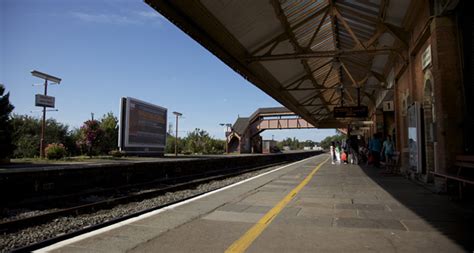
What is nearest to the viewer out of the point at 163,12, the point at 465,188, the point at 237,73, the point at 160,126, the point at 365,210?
the point at 365,210

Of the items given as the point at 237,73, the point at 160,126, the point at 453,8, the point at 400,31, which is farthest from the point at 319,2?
the point at 160,126

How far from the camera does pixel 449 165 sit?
24.5 feet

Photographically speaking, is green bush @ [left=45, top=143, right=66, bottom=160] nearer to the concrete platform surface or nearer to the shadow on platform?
the concrete platform surface

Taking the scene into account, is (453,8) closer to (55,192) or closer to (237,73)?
(237,73)

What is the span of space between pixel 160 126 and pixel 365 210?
35264mm

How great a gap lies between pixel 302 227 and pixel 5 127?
78.4 feet

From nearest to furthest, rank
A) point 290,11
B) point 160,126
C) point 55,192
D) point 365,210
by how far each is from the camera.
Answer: point 365,210
point 55,192
point 290,11
point 160,126

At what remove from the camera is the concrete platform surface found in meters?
4.14

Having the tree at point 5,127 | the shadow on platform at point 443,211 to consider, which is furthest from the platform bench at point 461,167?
the tree at point 5,127

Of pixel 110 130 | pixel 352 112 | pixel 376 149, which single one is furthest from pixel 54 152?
pixel 376 149

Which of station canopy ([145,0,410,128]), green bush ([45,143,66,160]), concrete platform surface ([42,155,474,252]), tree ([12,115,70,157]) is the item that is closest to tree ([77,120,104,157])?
green bush ([45,143,66,160])

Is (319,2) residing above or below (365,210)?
above

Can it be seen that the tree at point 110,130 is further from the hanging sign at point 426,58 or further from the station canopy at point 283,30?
the hanging sign at point 426,58

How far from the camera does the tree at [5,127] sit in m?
21.7
